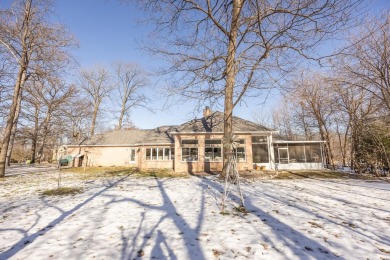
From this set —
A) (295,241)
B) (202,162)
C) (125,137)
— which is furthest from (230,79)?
(125,137)

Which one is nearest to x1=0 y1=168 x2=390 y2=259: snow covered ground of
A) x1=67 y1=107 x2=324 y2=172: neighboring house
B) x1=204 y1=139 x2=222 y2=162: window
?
x1=67 y1=107 x2=324 y2=172: neighboring house

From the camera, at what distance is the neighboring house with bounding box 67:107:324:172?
18062 millimetres

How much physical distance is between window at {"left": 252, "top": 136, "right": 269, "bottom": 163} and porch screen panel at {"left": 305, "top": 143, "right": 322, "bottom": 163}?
18.0 ft

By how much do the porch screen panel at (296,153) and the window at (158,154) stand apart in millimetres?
13126

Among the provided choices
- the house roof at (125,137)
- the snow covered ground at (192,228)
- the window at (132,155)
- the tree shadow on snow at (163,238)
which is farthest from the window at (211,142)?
the tree shadow on snow at (163,238)

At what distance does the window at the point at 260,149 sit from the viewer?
19.7 meters

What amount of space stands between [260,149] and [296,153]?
15.7 ft

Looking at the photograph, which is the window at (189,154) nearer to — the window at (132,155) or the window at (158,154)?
the window at (158,154)

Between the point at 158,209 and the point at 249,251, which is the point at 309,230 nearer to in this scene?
the point at 249,251

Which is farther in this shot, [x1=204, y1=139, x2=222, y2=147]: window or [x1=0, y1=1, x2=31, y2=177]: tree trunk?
[x1=204, y1=139, x2=222, y2=147]: window

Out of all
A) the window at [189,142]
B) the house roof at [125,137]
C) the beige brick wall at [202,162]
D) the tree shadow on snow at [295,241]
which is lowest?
the tree shadow on snow at [295,241]

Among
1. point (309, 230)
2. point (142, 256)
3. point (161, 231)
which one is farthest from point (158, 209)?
point (309, 230)

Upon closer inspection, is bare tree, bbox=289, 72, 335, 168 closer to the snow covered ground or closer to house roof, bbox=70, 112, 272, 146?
house roof, bbox=70, 112, 272, 146

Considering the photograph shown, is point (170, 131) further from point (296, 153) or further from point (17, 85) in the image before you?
point (296, 153)
